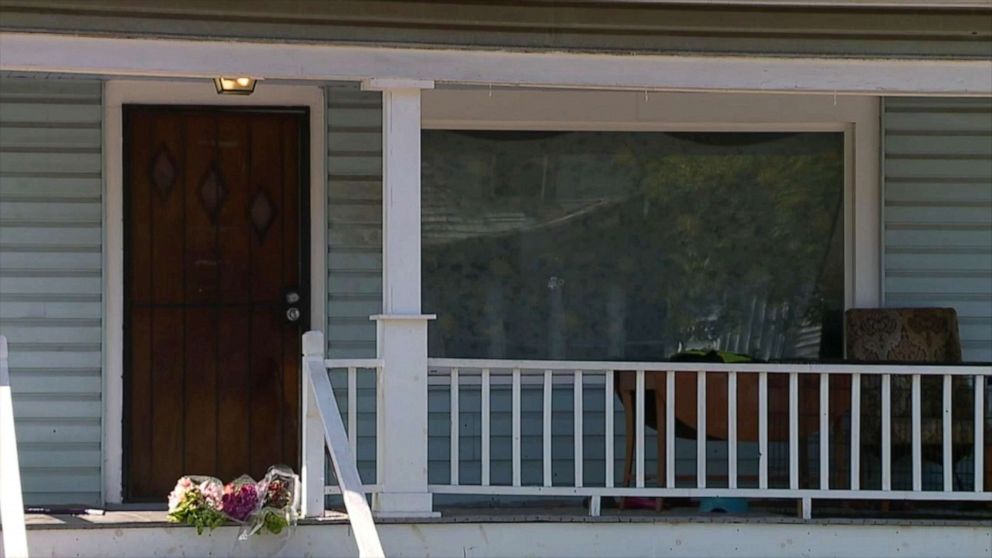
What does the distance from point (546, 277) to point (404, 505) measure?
1.86 metres

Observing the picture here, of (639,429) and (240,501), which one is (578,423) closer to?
(639,429)

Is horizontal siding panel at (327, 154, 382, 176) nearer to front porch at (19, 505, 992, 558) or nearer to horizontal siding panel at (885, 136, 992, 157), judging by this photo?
front porch at (19, 505, 992, 558)

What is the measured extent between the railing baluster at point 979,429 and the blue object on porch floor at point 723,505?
1.03 metres

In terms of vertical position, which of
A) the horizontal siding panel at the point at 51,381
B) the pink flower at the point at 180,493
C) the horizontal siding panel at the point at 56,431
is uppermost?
the horizontal siding panel at the point at 51,381

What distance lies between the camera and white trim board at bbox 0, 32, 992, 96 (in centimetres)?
538

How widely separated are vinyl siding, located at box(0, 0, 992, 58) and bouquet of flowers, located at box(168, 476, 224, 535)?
5.67 feet

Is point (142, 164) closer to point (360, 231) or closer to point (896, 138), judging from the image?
point (360, 231)

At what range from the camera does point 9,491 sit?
15.4ft

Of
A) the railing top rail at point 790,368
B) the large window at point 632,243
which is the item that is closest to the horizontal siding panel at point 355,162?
the large window at point 632,243

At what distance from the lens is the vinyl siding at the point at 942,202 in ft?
23.4

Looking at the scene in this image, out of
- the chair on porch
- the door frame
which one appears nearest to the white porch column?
the door frame

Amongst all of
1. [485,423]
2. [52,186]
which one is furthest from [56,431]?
[485,423]

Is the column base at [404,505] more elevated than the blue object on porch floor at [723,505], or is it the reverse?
the column base at [404,505]

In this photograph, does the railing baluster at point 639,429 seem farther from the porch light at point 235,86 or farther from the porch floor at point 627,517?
the porch light at point 235,86
